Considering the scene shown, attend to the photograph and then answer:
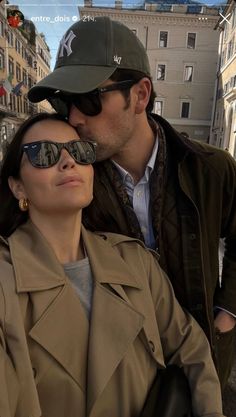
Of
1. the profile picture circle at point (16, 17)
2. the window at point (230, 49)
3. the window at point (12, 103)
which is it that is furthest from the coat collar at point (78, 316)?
the window at point (230, 49)

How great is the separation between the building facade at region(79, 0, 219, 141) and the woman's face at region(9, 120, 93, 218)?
1209 inches

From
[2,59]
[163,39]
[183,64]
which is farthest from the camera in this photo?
[183,64]

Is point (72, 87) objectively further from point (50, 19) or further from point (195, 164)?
point (50, 19)

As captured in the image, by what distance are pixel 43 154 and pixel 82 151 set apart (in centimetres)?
16

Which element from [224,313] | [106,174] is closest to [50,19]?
[106,174]

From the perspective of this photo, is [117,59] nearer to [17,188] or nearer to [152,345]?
[17,188]

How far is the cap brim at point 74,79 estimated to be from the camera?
4.80 feet

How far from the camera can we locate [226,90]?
27922 millimetres

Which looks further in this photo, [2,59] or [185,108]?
[185,108]

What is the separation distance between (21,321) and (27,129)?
78 cm

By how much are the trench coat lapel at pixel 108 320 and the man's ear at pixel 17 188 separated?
356 mm

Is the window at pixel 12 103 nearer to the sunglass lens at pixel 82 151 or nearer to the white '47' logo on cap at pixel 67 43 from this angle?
the white '47' logo on cap at pixel 67 43

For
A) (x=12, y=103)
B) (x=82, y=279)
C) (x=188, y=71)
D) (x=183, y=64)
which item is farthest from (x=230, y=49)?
(x=82, y=279)

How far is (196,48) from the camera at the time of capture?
3303 cm
